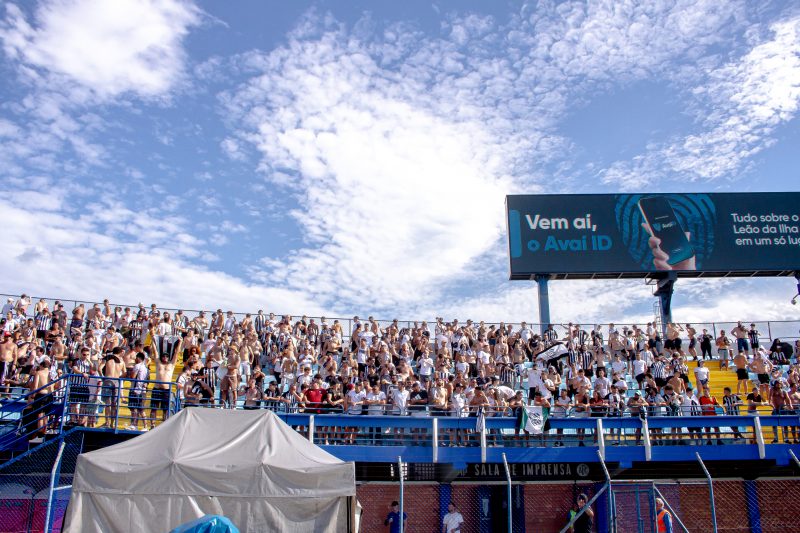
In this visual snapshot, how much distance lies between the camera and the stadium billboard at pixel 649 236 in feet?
95.1

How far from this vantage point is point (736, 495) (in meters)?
18.0

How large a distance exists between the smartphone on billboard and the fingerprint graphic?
22cm

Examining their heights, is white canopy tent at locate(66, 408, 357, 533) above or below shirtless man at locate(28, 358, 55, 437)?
below

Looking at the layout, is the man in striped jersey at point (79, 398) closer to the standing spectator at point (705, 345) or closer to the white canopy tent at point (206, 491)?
the white canopy tent at point (206, 491)

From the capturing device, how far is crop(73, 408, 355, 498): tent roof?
31.4 ft

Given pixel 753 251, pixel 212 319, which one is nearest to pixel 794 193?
pixel 753 251

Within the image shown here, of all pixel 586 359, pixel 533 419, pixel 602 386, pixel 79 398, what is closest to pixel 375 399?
pixel 533 419

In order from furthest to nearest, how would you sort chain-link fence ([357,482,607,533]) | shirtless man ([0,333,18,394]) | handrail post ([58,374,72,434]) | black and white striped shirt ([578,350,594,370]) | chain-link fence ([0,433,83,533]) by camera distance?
black and white striped shirt ([578,350,594,370]), chain-link fence ([357,482,607,533]), shirtless man ([0,333,18,394]), chain-link fence ([0,433,83,533]), handrail post ([58,374,72,434])

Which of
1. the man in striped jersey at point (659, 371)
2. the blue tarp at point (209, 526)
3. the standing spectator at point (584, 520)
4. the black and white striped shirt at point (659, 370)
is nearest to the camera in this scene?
the blue tarp at point (209, 526)

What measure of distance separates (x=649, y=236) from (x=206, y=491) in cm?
2436

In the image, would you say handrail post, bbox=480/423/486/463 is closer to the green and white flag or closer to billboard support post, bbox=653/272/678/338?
the green and white flag

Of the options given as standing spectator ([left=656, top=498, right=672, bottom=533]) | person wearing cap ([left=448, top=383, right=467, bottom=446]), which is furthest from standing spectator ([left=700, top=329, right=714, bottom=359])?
standing spectator ([left=656, top=498, right=672, bottom=533])

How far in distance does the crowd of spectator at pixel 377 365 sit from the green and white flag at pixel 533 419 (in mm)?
225

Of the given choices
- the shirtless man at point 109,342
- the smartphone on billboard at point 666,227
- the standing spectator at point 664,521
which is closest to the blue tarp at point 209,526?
the standing spectator at point 664,521
